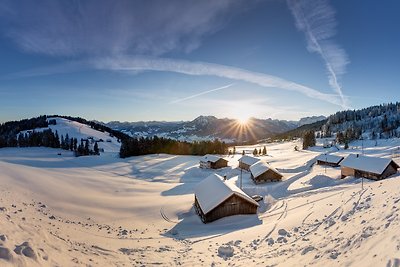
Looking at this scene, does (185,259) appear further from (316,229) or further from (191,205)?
(191,205)

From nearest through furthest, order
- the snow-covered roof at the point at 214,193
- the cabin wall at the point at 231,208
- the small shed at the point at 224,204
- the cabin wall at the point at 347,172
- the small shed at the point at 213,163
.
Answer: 1. the small shed at the point at 224,204
2. the cabin wall at the point at 231,208
3. the snow-covered roof at the point at 214,193
4. the cabin wall at the point at 347,172
5. the small shed at the point at 213,163

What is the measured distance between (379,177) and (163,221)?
38.8 metres

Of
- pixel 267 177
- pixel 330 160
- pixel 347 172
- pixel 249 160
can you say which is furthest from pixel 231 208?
pixel 330 160

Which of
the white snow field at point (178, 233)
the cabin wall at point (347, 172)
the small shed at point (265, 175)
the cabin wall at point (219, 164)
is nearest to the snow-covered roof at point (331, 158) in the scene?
the cabin wall at point (347, 172)

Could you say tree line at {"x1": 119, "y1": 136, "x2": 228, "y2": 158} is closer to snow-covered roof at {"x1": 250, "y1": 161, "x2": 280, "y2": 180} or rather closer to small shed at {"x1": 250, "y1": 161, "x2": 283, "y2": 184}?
snow-covered roof at {"x1": 250, "y1": 161, "x2": 280, "y2": 180}

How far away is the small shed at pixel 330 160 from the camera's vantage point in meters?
73.0

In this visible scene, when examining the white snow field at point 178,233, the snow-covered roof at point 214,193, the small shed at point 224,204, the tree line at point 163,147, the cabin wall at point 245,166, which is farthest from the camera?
the tree line at point 163,147

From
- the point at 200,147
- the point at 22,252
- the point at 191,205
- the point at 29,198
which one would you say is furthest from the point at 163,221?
the point at 200,147

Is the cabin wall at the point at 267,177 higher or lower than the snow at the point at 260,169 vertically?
lower

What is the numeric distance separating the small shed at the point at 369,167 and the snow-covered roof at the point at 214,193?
2842cm

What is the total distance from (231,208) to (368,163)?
32975 mm

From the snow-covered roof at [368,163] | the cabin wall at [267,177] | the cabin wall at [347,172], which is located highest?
the snow-covered roof at [368,163]

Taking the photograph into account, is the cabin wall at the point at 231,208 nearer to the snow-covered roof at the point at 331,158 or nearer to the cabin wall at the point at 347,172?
the cabin wall at the point at 347,172

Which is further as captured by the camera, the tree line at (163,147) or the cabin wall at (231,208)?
the tree line at (163,147)
